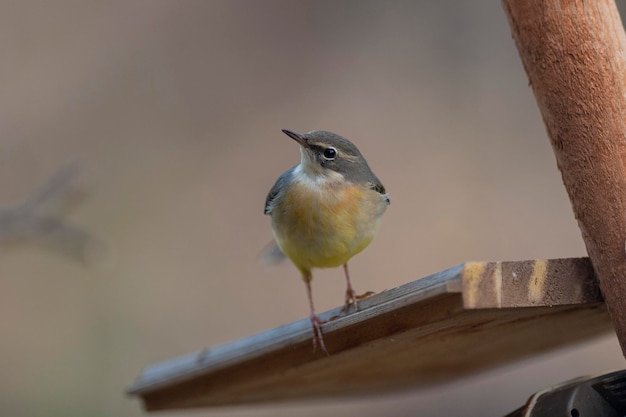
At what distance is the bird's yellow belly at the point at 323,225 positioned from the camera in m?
3.20

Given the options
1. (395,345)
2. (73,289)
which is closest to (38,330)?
(73,289)

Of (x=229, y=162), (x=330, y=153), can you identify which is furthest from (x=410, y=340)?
(x=229, y=162)

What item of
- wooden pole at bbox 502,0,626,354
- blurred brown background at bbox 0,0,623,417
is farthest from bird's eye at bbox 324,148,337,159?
blurred brown background at bbox 0,0,623,417

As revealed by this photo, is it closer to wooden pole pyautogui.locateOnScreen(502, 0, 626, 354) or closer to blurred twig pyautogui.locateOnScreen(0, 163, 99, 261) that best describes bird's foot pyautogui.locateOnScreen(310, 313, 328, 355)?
wooden pole pyautogui.locateOnScreen(502, 0, 626, 354)

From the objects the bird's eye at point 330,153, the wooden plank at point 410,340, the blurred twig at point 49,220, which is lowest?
the wooden plank at point 410,340

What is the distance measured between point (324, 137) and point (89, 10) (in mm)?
3918

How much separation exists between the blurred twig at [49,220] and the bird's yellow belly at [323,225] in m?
0.74

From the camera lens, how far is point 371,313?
232 cm

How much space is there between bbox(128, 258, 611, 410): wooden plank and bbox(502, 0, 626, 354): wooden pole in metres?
0.14

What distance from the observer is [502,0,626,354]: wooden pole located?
228 cm

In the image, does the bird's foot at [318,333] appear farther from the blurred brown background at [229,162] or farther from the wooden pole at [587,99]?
the blurred brown background at [229,162]

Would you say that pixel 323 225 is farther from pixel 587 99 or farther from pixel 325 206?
pixel 587 99

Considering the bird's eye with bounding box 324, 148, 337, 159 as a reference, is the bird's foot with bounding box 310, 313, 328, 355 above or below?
below

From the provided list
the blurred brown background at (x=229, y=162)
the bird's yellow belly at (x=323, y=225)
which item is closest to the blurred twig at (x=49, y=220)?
the bird's yellow belly at (x=323, y=225)
